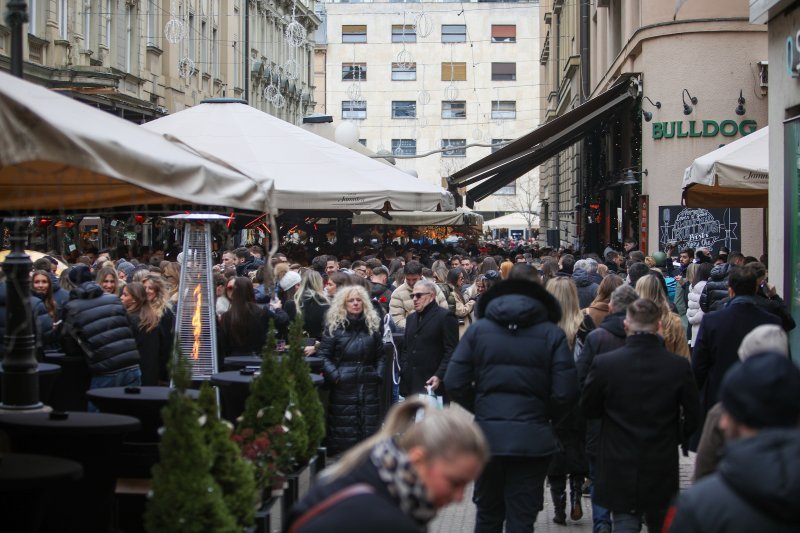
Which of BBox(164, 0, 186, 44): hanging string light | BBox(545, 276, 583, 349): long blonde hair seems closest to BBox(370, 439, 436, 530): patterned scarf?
BBox(545, 276, 583, 349): long blonde hair

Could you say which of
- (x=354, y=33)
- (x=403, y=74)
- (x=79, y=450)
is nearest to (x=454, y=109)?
(x=403, y=74)

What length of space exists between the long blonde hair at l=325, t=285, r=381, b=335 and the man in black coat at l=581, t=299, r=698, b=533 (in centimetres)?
331

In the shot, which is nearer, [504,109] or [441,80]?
[441,80]

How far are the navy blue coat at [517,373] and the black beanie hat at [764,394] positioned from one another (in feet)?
10.2

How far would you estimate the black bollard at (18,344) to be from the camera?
661 cm

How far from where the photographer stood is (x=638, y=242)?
2420 cm

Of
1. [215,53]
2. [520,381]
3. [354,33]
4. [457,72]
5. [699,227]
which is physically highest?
[354,33]

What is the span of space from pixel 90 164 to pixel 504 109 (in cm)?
7363

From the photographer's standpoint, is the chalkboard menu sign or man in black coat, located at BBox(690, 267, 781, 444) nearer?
man in black coat, located at BBox(690, 267, 781, 444)

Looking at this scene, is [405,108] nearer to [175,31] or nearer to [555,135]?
[175,31]

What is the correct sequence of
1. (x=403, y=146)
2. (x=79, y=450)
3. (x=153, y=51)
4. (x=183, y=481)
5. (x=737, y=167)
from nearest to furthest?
(x=183, y=481), (x=79, y=450), (x=737, y=167), (x=153, y=51), (x=403, y=146)

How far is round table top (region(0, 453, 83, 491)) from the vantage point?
516 cm

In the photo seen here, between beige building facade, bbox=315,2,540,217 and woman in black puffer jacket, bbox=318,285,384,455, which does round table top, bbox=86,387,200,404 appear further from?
beige building facade, bbox=315,2,540,217

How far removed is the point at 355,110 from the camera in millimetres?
75500
